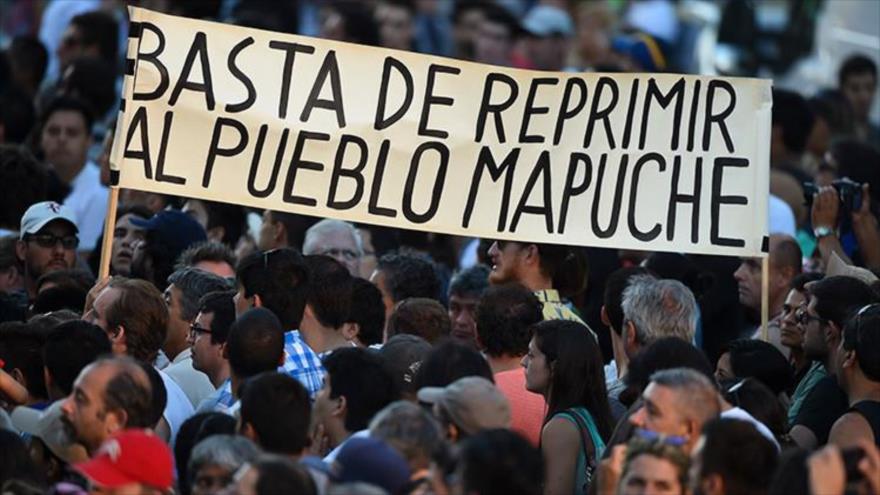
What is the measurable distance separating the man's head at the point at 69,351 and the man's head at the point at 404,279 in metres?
2.52

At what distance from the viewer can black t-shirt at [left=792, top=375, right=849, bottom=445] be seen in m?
10.5

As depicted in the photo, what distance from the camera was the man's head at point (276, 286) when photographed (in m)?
10.8

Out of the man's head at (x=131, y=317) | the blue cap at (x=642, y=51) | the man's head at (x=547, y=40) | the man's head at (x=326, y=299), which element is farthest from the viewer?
the man's head at (x=547, y=40)

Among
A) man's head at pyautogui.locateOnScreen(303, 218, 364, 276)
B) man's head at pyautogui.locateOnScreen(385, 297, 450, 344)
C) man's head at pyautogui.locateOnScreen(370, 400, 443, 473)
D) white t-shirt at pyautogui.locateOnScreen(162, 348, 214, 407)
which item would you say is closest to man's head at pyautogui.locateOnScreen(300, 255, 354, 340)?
man's head at pyautogui.locateOnScreen(385, 297, 450, 344)

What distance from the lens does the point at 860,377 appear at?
1025cm

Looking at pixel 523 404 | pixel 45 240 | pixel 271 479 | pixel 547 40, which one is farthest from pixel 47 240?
pixel 547 40

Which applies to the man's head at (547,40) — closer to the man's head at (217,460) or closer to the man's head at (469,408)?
the man's head at (469,408)

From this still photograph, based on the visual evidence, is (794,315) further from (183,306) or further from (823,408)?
(183,306)

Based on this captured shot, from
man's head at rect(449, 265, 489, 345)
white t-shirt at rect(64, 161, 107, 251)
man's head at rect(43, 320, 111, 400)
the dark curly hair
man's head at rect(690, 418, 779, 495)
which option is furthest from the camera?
white t-shirt at rect(64, 161, 107, 251)

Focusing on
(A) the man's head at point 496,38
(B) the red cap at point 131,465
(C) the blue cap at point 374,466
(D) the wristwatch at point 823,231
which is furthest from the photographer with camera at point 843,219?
(A) the man's head at point 496,38

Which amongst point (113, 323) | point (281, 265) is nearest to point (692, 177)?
point (281, 265)

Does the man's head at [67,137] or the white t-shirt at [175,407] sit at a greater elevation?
the man's head at [67,137]

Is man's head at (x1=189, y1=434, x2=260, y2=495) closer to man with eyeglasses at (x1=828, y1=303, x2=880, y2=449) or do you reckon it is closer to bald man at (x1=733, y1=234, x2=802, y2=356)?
man with eyeglasses at (x1=828, y1=303, x2=880, y2=449)

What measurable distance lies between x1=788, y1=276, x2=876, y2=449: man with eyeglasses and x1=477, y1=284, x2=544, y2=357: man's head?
4.11ft
